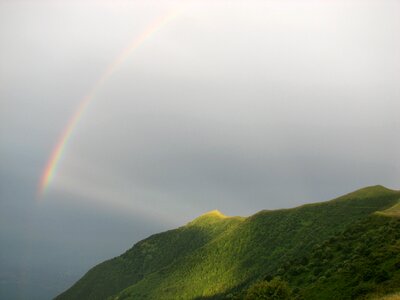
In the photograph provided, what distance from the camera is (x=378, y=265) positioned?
131ft

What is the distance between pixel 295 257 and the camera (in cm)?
7750

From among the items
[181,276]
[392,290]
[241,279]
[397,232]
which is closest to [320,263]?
[397,232]

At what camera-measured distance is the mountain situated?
41.8 metres

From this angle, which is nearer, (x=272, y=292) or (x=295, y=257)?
(x=272, y=292)

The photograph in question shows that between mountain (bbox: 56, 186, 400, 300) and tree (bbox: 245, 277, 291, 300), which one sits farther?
tree (bbox: 245, 277, 291, 300)

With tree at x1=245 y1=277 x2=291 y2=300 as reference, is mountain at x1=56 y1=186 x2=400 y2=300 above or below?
above

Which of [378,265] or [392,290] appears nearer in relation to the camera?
[392,290]

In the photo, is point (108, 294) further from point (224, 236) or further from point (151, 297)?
point (224, 236)

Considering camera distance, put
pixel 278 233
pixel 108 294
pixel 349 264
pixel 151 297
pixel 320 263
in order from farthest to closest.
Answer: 1. pixel 108 294
2. pixel 151 297
3. pixel 278 233
4. pixel 320 263
5. pixel 349 264

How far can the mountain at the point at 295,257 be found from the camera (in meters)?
41.8

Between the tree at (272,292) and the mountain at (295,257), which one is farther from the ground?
the mountain at (295,257)

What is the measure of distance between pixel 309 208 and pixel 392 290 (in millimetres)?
91609

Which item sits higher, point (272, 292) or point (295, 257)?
point (295, 257)

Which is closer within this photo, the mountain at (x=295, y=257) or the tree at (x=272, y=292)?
the mountain at (x=295, y=257)
